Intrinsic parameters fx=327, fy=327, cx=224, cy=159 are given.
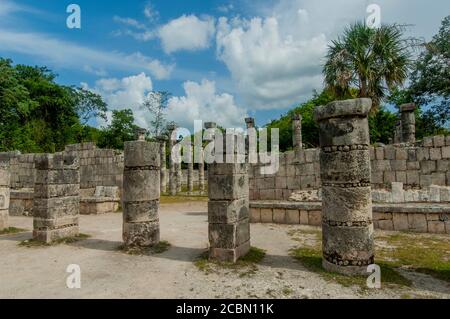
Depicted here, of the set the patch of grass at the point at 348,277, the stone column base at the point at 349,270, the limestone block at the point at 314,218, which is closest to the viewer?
the patch of grass at the point at 348,277

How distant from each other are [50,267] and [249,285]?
3.75m

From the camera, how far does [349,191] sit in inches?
210

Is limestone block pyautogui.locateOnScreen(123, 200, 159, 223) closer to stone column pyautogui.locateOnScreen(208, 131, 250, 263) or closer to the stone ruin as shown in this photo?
the stone ruin

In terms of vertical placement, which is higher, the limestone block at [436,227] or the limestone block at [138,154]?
the limestone block at [138,154]

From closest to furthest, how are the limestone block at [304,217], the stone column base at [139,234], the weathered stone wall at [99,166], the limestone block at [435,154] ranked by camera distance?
the stone column base at [139,234] < the limestone block at [304,217] < the limestone block at [435,154] < the weathered stone wall at [99,166]

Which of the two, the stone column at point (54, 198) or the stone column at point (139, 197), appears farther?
the stone column at point (54, 198)

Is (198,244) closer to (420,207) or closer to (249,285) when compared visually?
(249,285)

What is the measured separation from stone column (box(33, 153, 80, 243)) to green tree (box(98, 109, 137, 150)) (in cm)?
1915

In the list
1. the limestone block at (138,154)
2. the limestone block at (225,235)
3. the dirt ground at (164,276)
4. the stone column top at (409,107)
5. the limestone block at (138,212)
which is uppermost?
the stone column top at (409,107)

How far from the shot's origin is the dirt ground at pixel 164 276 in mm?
4602

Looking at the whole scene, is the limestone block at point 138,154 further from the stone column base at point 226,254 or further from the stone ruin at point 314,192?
the stone column base at point 226,254

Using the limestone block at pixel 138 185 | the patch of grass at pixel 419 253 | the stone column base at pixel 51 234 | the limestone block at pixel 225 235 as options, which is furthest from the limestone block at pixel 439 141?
the stone column base at pixel 51 234

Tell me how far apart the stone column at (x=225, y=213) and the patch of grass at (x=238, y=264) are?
11 cm

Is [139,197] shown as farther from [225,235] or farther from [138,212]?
[225,235]
